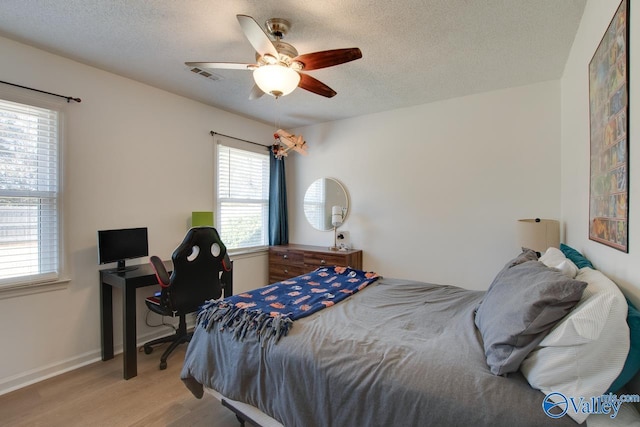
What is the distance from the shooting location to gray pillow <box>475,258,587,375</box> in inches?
41.8

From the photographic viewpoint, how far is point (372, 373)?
122 centimetres

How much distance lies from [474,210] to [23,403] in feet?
13.5

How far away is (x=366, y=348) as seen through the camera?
4.45 feet

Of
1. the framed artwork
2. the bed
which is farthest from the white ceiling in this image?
the bed

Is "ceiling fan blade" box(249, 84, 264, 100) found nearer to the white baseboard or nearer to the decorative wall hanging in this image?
the decorative wall hanging

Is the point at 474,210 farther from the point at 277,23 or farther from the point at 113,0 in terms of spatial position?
the point at 113,0

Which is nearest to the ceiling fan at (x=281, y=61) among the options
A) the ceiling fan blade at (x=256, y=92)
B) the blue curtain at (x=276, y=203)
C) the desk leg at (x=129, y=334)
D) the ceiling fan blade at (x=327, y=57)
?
the ceiling fan blade at (x=327, y=57)

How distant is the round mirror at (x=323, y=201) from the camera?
4.14 metres

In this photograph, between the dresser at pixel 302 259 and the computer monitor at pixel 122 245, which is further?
the dresser at pixel 302 259

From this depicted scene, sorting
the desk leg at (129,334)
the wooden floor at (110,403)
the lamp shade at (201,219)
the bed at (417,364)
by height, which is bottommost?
the wooden floor at (110,403)

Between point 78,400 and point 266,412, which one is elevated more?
point 266,412

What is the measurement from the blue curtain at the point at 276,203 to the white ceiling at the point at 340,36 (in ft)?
4.88

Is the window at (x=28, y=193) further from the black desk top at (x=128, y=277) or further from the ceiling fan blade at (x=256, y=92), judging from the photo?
the ceiling fan blade at (x=256, y=92)

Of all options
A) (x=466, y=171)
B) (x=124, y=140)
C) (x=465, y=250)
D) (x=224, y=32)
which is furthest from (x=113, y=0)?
(x=465, y=250)
